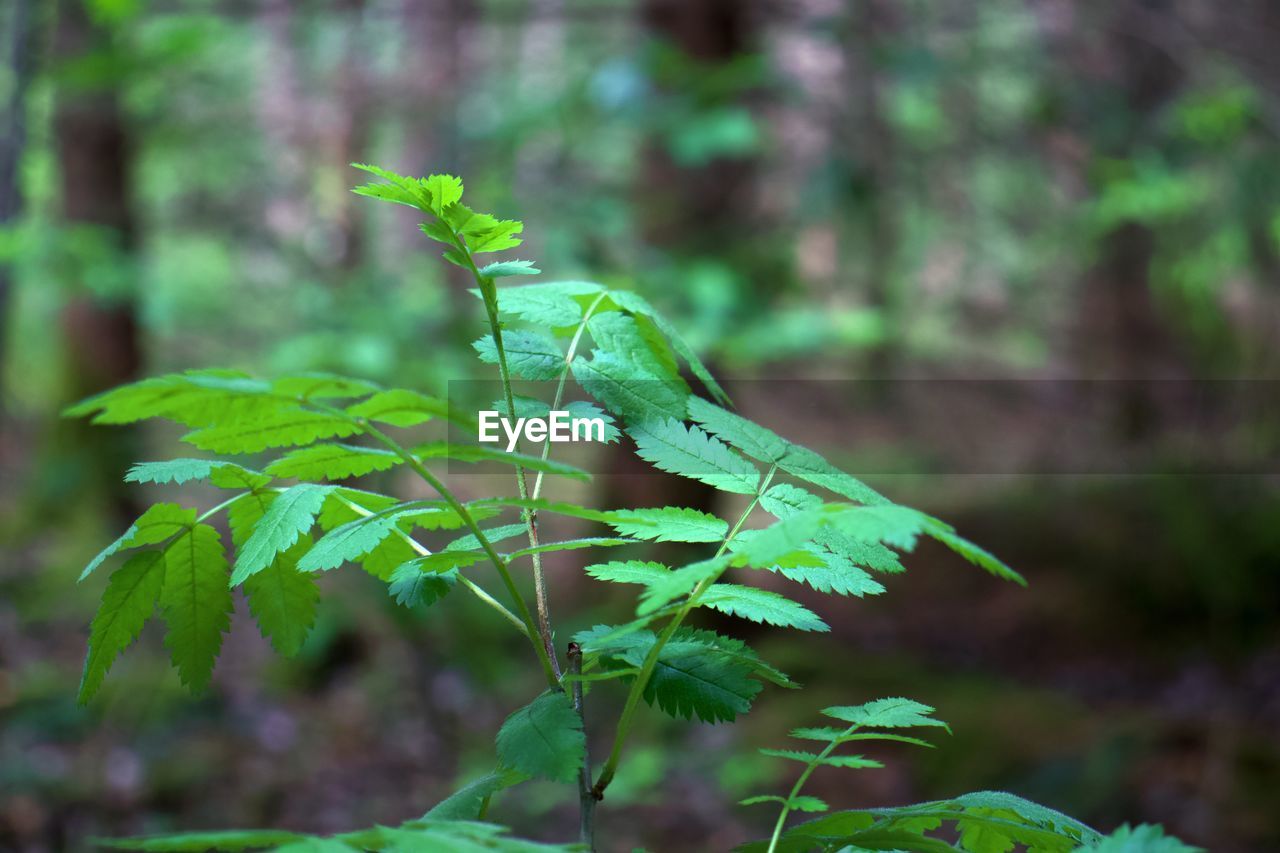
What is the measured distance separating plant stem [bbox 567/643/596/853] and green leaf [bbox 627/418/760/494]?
21 cm

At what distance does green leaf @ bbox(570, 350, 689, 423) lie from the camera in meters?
1.10

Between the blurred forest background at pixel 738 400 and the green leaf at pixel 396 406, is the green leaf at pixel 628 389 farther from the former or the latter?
the blurred forest background at pixel 738 400

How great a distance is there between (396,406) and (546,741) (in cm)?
34

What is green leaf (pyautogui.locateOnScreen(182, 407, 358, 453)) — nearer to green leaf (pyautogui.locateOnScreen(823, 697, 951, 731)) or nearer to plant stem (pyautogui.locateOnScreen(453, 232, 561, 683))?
plant stem (pyautogui.locateOnScreen(453, 232, 561, 683))

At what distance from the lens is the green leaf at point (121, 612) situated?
1001 millimetres

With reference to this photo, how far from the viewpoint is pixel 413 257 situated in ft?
37.2

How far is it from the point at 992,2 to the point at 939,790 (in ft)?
31.5

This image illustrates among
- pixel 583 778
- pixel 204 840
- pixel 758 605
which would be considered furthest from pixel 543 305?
pixel 204 840

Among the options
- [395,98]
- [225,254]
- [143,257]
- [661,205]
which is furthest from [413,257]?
[661,205]

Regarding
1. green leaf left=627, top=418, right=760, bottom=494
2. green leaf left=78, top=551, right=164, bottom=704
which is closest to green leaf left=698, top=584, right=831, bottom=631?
green leaf left=627, top=418, right=760, bottom=494

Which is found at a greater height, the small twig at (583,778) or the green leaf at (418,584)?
the green leaf at (418,584)

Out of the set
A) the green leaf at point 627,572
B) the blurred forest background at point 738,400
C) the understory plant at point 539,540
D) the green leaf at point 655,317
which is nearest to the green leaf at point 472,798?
the understory plant at point 539,540

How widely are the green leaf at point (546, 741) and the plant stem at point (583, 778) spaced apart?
0.04 ft

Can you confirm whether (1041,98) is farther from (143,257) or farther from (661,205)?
(143,257)
